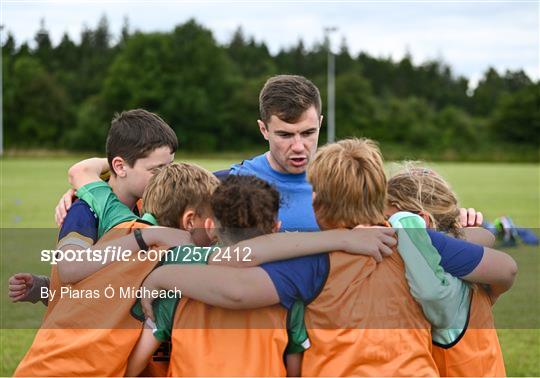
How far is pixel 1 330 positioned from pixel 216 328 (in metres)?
5.04

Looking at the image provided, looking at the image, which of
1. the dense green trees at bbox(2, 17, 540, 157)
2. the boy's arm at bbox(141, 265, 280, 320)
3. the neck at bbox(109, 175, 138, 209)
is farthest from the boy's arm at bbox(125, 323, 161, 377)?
the dense green trees at bbox(2, 17, 540, 157)

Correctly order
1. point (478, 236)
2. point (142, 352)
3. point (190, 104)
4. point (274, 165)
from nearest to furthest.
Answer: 1. point (142, 352)
2. point (478, 236)
3. point (274, 165)
4. point (190, 104)

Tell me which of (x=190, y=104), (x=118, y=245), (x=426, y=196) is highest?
(x=426, y=196)

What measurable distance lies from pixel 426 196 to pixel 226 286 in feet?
3.00

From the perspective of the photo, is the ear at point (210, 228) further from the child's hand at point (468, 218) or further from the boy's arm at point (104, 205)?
the child's hand at point (468, 218)

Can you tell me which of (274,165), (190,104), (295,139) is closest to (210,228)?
(295,139)

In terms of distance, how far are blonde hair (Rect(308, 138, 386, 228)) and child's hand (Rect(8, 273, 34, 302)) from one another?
1.55 meters

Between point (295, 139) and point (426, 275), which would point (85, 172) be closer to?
point (295, 139)

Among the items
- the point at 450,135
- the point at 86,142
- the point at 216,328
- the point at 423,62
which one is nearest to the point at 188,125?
the point at 86,142

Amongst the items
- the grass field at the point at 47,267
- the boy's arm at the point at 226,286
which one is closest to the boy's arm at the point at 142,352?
the boy's arm at the point at 226,286

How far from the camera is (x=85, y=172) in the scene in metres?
3.44

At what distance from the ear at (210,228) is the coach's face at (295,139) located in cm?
125

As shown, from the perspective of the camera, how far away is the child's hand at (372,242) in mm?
2547

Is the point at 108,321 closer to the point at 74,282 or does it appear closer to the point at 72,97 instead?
the point at 74,282
